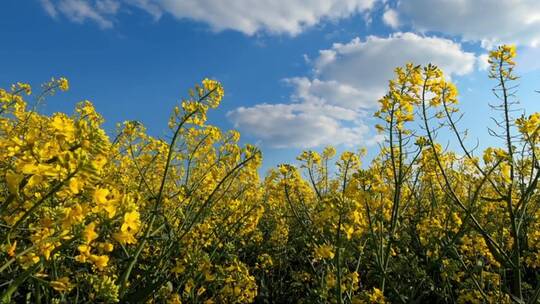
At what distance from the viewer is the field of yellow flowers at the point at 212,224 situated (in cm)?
155

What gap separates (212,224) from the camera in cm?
489

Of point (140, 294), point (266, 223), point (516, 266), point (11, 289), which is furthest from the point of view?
point (266, 223)

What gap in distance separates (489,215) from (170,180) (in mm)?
4387

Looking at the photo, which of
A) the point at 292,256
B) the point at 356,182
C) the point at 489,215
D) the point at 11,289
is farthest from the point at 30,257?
the point at 489,215

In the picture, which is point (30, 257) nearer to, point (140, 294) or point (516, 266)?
point (140, 294)

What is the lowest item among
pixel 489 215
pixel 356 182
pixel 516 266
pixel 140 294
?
pixel 140 294

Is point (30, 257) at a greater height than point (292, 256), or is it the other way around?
point (292, 256)

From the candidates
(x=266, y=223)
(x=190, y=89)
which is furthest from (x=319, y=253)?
(x=266, y=223)

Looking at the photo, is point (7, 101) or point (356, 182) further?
point (7, 101)

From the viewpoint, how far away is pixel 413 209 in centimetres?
649

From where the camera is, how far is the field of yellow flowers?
5.08 ft

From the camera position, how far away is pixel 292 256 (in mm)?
5520

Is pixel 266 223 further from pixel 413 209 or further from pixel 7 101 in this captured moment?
pixel 7 101

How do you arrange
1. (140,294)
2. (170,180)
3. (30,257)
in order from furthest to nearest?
(170,180), (140,294), (30,257)
